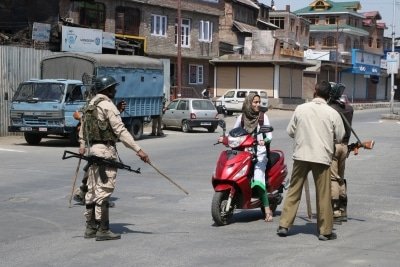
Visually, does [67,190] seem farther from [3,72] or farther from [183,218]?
[3,72]

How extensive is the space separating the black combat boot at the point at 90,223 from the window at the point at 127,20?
3584 cm

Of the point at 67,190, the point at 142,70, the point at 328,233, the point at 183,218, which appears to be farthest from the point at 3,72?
the point at 328,233

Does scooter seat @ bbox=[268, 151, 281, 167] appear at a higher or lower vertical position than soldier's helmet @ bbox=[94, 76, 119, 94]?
lower

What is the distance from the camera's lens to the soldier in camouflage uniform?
24.8 feet

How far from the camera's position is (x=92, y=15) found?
135ft

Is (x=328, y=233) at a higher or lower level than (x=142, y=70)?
lower

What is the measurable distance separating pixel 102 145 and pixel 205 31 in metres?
44.2

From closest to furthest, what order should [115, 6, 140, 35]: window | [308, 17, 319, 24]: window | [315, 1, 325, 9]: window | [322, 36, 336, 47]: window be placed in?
[115, 6, 140, 35]: window, [322, 36, 336, 47]: window, [315, 1, 325, 9]: window, [308, 17, 319, 24]: window

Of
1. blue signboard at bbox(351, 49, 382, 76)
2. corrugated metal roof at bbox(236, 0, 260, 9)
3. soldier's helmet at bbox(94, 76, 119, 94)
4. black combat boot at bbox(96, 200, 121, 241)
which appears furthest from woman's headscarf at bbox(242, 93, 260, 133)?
blue signboard at bbox(351, 49, 382, 76)

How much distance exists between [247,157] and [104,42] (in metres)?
26.3

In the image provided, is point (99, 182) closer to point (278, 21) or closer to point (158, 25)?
point (158, 25)

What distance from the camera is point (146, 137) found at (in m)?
26.7

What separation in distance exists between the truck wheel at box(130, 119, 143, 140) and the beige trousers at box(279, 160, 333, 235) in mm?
17507

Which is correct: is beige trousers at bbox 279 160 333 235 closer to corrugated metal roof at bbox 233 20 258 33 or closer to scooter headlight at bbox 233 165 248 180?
scooter headlight at bbox 233 165 248 180
